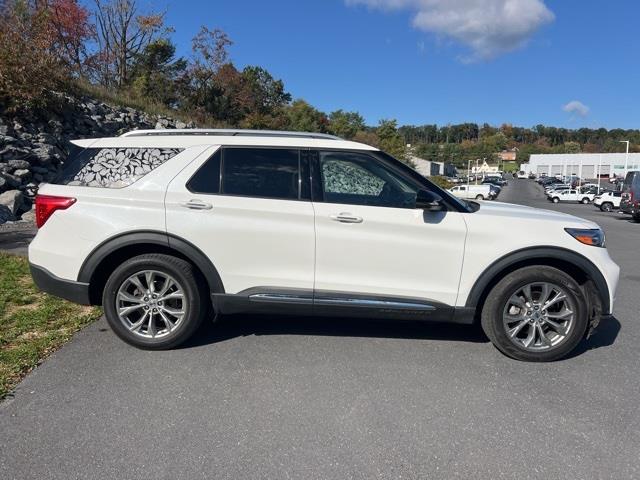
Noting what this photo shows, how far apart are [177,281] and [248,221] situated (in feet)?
2.61

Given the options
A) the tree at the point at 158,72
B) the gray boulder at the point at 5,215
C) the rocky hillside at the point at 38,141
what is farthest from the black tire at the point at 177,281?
the tree at the point at 158,72

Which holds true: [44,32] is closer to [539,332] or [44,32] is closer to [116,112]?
[116,112]

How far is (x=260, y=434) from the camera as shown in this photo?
9.68 feet

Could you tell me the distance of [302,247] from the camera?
13.1 ft

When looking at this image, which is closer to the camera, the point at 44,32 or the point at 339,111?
the point at 44,32

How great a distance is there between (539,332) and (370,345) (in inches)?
56.2

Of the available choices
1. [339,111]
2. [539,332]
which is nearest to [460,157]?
[339,111]

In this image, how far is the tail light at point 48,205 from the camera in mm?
4098

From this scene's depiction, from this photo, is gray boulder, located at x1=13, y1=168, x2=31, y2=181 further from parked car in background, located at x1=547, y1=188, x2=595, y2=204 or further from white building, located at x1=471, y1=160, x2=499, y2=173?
white building, located at x1=471, y1=160, x2=499, y2=173

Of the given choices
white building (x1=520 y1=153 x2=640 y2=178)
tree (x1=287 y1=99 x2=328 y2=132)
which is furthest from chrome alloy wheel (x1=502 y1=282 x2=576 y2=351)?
white building (x1=520 y1=153 x2=640 y2=178)

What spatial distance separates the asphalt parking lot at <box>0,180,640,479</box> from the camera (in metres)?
2.68

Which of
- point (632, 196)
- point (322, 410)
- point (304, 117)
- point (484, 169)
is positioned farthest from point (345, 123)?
point (322, 410)

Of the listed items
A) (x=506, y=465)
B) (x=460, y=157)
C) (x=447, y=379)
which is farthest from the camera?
(x=460, y=157)

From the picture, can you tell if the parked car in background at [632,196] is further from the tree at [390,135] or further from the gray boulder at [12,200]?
the tree at [390,135]
